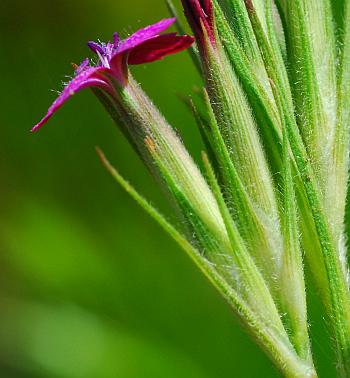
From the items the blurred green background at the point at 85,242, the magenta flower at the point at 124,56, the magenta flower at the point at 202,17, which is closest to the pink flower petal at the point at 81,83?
the magenta flower at the point at 124,56

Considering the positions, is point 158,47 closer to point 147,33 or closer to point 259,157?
point 147,33

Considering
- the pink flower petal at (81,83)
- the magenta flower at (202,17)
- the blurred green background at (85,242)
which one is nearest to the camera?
the pink flower petal at (81,83)

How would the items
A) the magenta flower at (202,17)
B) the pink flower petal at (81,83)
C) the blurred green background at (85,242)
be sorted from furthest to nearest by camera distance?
the blurred green background at (85,242), the magenta flower at (202,17), the pink flower petal at (81,83)

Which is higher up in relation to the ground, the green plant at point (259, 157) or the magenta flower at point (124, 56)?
the magenta flower at point (124, 56)

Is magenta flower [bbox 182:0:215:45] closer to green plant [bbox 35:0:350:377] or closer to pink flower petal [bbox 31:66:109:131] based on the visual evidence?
green plant [bbox 35:0:350:377]

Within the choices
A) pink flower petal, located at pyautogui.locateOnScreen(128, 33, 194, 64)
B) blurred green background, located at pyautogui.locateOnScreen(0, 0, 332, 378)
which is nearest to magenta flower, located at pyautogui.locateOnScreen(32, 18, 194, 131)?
pink flower petal, located at pyautogui.locateOnScreen(128, 33, 194, 64)

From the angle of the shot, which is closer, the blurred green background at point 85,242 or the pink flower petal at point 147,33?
the pink flower petal at point 147,33

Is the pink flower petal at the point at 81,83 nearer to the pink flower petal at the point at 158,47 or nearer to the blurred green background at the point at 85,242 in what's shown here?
the pink flower petal at the point at 158,47

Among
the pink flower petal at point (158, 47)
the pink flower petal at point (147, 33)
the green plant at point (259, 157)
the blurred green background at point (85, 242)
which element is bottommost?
the blurred green background at point (85, 242)
